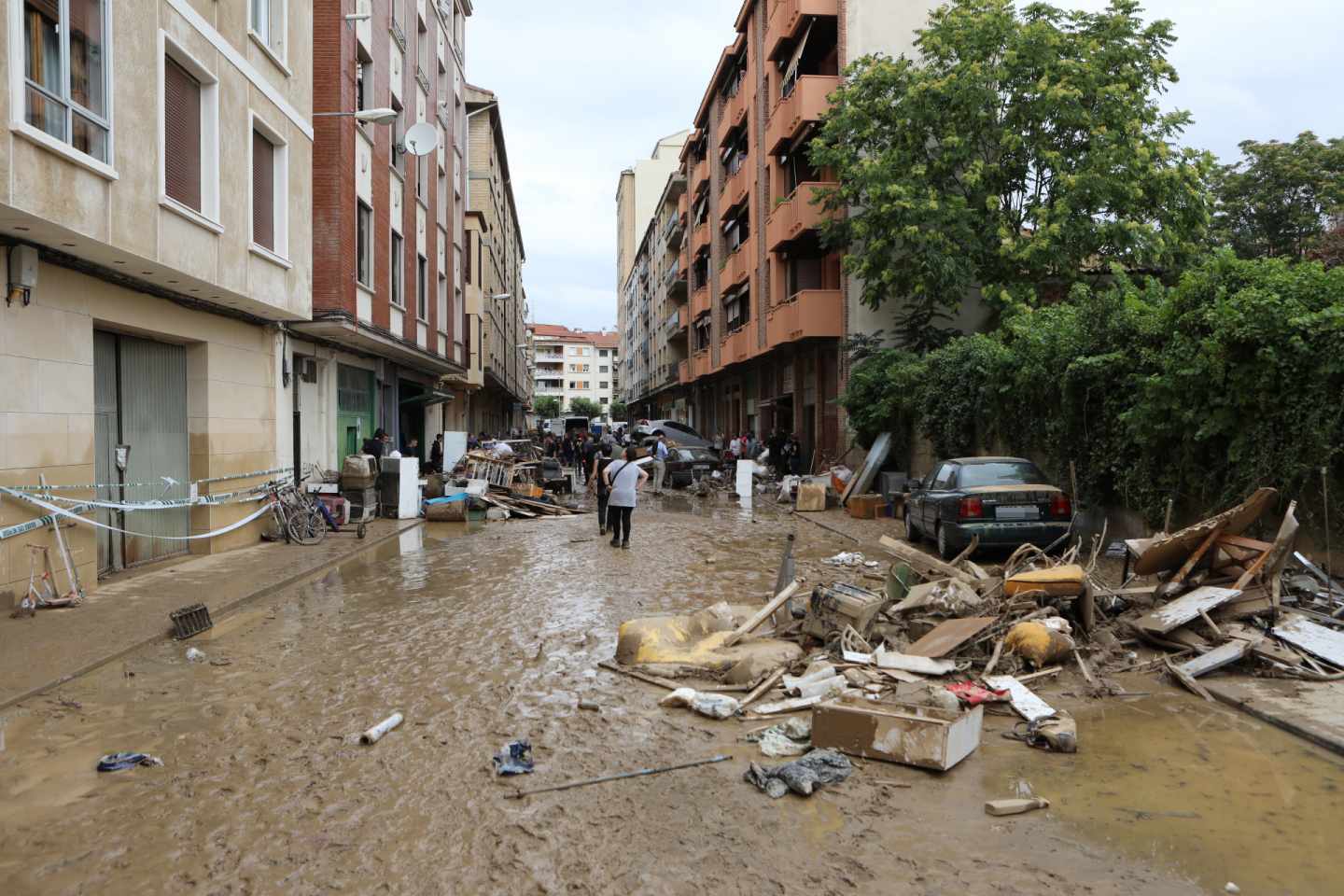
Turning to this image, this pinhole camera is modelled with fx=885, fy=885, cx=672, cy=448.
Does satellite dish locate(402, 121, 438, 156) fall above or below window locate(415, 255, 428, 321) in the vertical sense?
above

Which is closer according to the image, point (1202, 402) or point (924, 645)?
point (924, 645)

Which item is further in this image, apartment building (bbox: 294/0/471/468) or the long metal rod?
apartment building (bbox: 294/0/471/468)

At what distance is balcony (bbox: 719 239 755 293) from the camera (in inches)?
1319

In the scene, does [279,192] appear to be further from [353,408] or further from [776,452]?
[776,452]

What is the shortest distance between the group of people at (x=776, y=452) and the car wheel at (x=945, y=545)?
647 inches

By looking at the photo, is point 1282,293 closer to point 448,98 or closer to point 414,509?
point 414,509

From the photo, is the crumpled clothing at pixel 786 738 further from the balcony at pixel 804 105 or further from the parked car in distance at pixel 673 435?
the parked car in distance at pixel 673 435

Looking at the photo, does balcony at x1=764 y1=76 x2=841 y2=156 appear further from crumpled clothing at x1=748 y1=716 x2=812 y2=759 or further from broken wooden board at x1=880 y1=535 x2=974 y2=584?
crumpled clothing at x1=748 y1=716 x2=812 y2=759

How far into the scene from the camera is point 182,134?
1110 centimetres

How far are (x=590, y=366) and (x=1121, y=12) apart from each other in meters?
132

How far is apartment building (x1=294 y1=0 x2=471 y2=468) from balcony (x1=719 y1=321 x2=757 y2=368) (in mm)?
10684

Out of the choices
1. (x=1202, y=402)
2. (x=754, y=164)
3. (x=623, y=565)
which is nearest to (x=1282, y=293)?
(x=1202, y=402)

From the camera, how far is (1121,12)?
2072 centimetres

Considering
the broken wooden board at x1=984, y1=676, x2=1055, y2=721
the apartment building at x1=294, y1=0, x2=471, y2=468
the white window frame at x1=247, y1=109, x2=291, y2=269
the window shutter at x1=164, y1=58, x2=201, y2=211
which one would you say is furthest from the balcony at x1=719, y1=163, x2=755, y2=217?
the broken wooden board at x1=984, y1=676, x2=1055, y2=721
